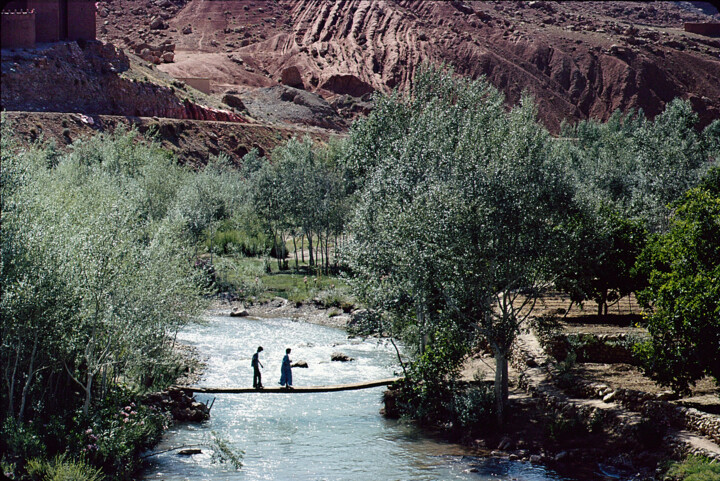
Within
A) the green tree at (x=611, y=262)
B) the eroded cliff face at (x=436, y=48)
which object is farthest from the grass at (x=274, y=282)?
the eroded cliff face at (x=436, y=48)

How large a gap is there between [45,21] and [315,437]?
69.4 m

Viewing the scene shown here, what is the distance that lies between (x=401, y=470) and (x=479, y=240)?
19.7ft

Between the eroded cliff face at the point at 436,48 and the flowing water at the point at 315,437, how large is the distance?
85.9m

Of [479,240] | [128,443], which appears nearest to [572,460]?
[479,240]

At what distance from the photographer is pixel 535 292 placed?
20344mm

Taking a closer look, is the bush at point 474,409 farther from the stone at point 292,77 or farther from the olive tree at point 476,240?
the stone at point 292,77

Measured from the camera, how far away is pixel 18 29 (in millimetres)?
73750

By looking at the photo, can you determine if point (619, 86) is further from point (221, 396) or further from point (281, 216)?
point (221, 396)

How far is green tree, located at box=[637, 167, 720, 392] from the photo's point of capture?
16.6 metres

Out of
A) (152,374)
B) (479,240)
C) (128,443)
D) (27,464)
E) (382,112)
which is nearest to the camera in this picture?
(27,464)

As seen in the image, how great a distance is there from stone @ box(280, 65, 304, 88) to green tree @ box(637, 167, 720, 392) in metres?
107

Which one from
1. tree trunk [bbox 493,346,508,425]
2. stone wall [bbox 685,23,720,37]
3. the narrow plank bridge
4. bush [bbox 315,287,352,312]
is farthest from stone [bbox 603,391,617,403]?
stone wall [bbox 685,23,720,37]

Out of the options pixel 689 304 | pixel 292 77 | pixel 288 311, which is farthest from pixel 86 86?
pixel 689 304

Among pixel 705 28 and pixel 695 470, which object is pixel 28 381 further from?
pixel 705 28
